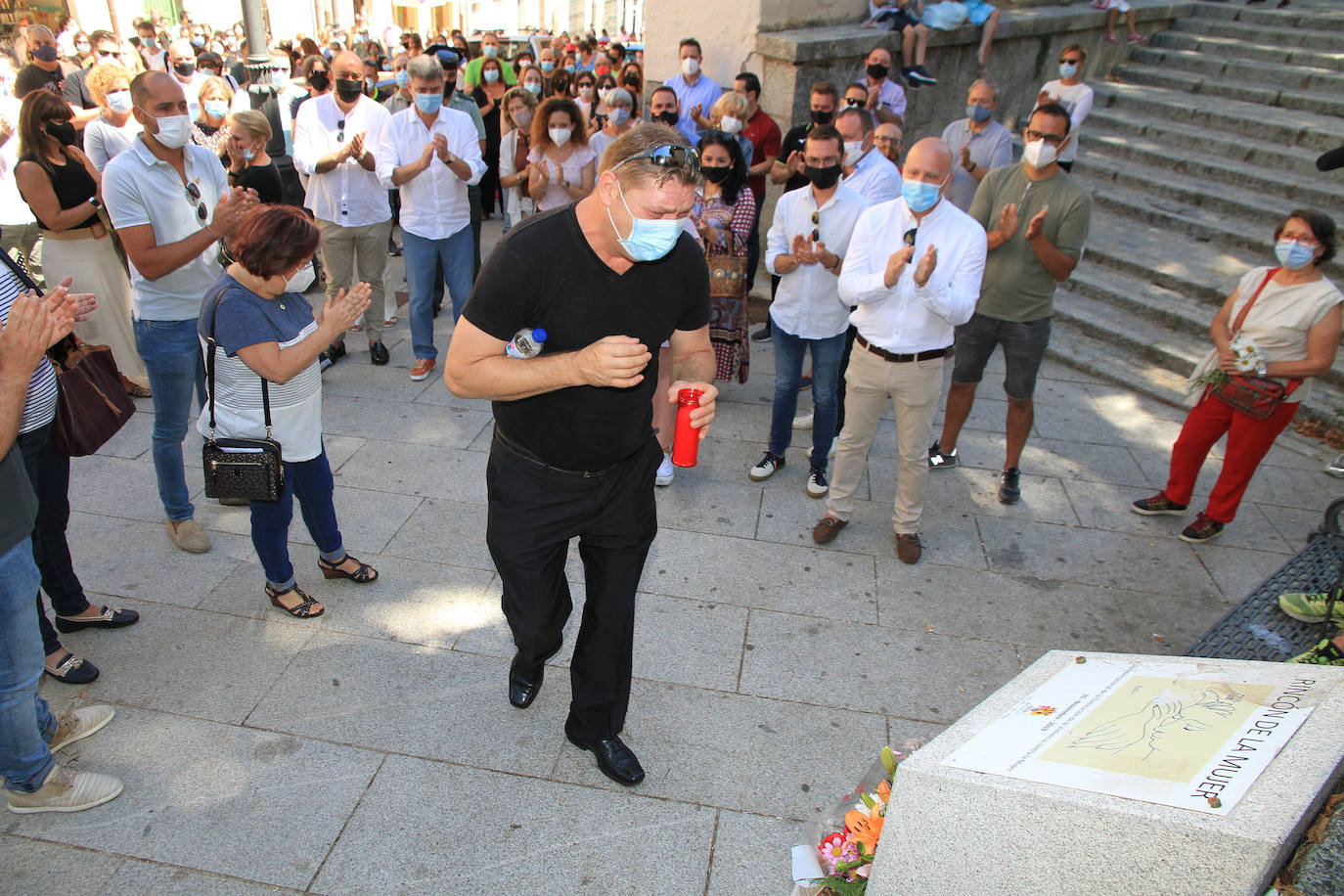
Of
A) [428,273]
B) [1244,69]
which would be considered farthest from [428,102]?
[1244,69]

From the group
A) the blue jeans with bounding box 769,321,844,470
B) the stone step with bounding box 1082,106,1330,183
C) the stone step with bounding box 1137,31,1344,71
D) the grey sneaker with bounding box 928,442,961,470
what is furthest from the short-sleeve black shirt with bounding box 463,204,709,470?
the stone step with bounding box 1137,31,1344,71

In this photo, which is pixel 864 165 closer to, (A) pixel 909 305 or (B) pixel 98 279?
(A) pixel 909 305

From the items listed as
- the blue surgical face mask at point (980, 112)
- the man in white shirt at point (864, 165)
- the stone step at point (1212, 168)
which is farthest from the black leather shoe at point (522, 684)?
the stone step at point (1212, 168)

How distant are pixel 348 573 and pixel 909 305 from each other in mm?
2940

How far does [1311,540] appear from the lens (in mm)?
4090

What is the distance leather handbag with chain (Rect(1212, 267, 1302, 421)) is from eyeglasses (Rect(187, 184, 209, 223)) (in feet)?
17.3

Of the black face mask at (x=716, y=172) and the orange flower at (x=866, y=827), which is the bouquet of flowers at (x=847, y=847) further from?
the black face mask at (x=716, y=172)

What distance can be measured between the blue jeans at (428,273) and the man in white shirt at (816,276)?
8.39 feet

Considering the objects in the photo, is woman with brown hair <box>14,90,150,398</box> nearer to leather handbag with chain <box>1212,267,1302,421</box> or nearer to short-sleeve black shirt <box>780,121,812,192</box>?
short-sleeve black shirt <box>780,121,812,192</box>

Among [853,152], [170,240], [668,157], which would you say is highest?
[668,157]

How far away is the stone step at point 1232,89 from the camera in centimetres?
885

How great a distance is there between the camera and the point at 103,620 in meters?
3.68

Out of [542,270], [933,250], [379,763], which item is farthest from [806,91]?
[379,763]

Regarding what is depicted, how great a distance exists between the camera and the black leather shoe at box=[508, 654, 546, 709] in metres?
3.38
